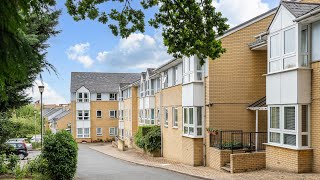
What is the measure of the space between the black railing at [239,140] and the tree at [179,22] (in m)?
9.37

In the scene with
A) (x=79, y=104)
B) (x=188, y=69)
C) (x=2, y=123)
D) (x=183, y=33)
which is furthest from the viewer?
(x=79, y=104)

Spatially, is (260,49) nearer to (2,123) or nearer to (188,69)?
(188,69)

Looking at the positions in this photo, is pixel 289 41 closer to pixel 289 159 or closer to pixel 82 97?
pixel 289 159

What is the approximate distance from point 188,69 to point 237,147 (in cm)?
612

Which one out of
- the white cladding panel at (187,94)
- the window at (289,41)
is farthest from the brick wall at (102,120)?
the window at (289,41)

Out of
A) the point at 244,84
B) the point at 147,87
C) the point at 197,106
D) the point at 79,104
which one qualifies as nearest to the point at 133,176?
the point at 197,106

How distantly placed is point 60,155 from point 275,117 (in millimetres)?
9193

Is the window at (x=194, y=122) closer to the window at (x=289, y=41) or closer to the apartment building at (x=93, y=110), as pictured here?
the window at (x=289, y=41)

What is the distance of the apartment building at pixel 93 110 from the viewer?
6462 centimetres

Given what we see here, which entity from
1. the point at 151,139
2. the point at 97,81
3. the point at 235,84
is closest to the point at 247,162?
the point at 235,84

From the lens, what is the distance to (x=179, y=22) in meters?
11.2

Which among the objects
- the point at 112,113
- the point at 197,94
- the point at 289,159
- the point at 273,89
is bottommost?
the point at 289,159

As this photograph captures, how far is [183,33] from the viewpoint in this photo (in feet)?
36.7

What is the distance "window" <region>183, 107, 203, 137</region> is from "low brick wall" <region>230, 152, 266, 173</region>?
203 inches
